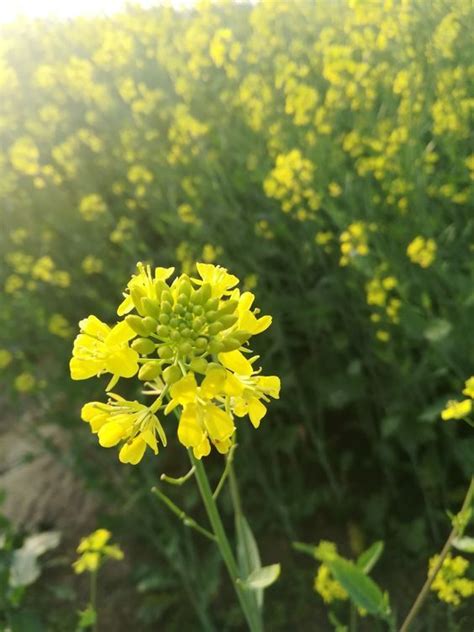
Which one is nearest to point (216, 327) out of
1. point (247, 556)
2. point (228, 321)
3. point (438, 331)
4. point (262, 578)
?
point (228, 321)

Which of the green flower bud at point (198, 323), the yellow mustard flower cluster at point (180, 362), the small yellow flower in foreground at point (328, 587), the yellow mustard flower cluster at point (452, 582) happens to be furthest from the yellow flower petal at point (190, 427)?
the small yellow flower in foreground at point (328, 587)

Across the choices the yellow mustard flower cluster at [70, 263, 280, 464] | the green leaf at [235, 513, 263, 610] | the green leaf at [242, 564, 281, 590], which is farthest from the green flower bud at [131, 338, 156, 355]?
the green leaf at [235, 513, 263, 610]

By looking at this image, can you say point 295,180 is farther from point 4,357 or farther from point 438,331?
point 4,357

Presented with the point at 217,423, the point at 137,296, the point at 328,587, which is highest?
the point at 137,296

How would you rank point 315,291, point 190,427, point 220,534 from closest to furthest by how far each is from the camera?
point 190,427 < point 220,534 < point 315,291

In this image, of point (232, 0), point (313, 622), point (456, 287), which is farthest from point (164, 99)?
point (313, 622)

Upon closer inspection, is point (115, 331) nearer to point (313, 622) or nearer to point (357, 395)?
point (357, 395)
